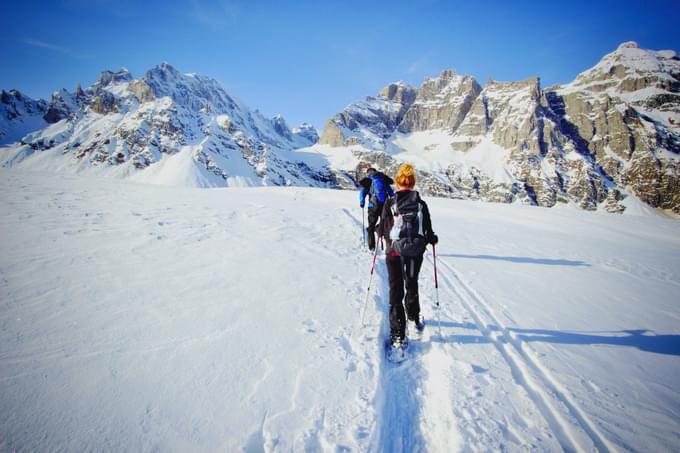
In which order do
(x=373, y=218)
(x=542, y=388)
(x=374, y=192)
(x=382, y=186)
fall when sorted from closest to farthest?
(x=542, y=388)
(x=382, y=186)
(x=374, y=192)
(x=373, y=218)

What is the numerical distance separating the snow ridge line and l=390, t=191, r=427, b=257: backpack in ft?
6.55

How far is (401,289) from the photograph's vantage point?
4457 mm

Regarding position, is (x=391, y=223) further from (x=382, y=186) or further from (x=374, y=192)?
(x=374, y=192)

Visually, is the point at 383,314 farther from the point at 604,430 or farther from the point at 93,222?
the point at 93,222

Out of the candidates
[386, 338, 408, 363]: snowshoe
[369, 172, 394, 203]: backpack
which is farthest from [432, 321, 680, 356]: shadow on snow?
[369, 172, 394, 203]: backpack

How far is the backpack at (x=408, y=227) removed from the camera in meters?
4.25

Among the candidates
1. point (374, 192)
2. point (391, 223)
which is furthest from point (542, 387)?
point (374, 192)

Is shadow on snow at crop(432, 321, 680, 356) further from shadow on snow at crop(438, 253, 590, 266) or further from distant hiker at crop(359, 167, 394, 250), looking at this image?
shadow on snow at crop(438, 253, 590, 266)

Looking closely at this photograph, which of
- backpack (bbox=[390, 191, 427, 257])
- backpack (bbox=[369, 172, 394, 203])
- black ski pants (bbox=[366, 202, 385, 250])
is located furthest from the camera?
black ski pants (bbox=[366, 202, 385, 250])

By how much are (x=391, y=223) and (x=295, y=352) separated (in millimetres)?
2515

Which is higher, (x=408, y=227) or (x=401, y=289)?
(x=408, y=227)

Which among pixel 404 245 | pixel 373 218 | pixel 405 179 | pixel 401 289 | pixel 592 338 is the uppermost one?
pixel 405 179

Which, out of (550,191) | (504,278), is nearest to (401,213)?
(504,278)

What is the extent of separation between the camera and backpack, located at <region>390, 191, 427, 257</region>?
4.25m
